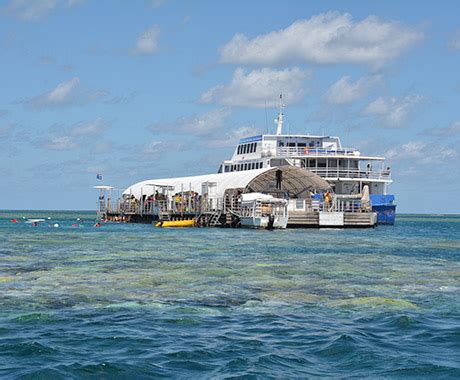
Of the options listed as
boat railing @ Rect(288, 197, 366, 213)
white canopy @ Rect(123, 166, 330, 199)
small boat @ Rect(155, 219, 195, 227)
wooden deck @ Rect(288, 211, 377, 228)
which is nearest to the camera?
wooden deck @ Rect(288, 211, 377, 228)

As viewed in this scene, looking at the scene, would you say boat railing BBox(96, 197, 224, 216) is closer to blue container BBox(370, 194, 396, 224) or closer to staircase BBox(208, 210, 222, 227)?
staircase BBox(208, 210, 222, 227)

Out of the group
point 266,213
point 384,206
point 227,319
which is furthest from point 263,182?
point 227,319

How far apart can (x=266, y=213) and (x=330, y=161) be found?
56.1 feet

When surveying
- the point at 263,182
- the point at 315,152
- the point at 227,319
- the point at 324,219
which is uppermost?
the point at 315,152

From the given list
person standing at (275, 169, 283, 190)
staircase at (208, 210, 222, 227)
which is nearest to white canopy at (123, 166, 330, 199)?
person standing at (275, 169, 283, 190)

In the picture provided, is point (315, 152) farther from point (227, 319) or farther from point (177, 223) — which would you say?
point (227, 319)

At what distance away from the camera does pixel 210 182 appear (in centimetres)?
7669

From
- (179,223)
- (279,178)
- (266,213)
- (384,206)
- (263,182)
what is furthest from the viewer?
(384,206)

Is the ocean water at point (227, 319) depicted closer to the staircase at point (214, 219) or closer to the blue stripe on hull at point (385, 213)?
the staircase at point (214, 219)

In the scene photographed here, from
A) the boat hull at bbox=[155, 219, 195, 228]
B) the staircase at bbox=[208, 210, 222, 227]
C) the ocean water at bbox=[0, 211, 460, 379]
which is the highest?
the staircase at bbox=[208, 210, 222, 227]

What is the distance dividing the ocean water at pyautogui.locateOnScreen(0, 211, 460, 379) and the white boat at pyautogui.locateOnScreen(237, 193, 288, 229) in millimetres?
31660

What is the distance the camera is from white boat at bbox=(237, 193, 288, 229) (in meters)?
62.8

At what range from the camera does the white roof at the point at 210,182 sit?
69.0m

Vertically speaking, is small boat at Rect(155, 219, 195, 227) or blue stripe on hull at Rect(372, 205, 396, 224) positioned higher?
blue stripe on hull at Rect(372, 205, 396, 224)
